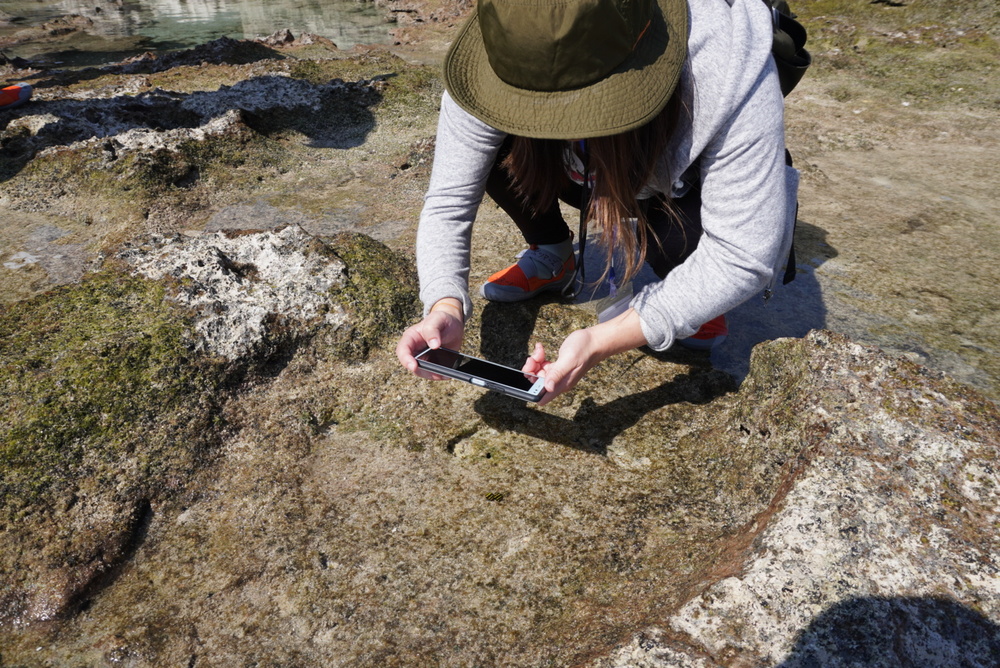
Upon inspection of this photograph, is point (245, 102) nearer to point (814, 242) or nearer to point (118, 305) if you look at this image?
point (118, 305)

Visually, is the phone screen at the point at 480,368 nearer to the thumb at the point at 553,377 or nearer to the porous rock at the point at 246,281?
the thumb at the point at 553,377

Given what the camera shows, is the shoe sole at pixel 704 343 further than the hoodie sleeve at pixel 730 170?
Yes

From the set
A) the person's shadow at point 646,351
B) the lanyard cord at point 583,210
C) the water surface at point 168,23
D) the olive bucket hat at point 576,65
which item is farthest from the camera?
the water surface at point 168,23

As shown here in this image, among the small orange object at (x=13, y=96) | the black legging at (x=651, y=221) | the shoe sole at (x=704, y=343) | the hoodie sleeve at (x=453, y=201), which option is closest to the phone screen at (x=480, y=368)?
the hoodie sleeve at (x=453, y=201)

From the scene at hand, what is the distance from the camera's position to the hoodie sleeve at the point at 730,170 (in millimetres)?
1574

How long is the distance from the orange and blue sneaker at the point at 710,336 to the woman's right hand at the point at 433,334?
873 millimetres

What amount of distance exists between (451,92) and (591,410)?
105cm

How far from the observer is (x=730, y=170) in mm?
1640

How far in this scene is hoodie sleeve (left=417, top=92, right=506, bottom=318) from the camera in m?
1.95

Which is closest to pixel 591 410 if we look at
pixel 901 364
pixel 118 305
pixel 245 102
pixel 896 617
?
pixel 901 364

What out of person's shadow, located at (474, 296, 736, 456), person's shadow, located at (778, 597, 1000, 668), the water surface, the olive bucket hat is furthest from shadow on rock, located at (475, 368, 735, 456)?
the water surface

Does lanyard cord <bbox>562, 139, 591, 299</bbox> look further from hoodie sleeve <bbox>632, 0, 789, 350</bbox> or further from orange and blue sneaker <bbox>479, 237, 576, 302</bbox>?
hoodie sleeve <bbox>632, 0, 789, 350</bbox>

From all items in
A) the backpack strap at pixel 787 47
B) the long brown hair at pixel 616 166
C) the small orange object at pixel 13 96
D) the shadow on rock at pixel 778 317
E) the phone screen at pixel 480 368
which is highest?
the backpack strap at pixel 787 47

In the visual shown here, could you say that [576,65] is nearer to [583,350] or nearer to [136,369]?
[583,350]
